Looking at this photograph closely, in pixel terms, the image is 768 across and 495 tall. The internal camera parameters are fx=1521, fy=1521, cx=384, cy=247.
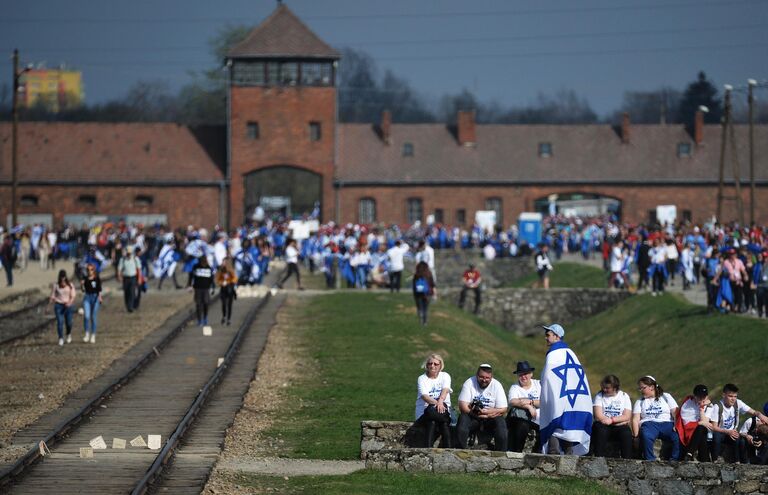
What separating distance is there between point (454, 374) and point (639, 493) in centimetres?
1151

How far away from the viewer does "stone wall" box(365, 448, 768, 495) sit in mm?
16078

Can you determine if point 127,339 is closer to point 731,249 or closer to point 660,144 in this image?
point 731,249

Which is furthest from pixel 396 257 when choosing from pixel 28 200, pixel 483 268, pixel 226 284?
pixel 28 200

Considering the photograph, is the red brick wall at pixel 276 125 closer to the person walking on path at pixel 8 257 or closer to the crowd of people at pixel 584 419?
the person walking on path at pixel 8 257

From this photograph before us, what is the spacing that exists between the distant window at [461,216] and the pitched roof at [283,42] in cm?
1093

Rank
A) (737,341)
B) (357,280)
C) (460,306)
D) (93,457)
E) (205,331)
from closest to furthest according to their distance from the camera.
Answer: (93,457), (737,341), (205,331), (460,306), (357,280)

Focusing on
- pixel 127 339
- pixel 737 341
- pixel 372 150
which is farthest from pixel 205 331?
pixel 372 150

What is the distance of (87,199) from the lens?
7569 centimetres

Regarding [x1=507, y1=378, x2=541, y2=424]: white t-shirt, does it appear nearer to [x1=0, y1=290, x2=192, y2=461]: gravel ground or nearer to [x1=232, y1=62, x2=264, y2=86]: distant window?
[x1=0, y1=290, x2=192, y2=461]: gravel ground

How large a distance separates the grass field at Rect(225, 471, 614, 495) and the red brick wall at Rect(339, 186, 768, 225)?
60.4m

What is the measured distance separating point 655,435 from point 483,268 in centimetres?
4619

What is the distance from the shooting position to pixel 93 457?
57.6 ft

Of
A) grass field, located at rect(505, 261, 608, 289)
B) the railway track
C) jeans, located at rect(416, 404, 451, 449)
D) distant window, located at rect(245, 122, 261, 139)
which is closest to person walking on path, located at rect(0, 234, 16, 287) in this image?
the railway track

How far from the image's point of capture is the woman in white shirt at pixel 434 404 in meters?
17.5
